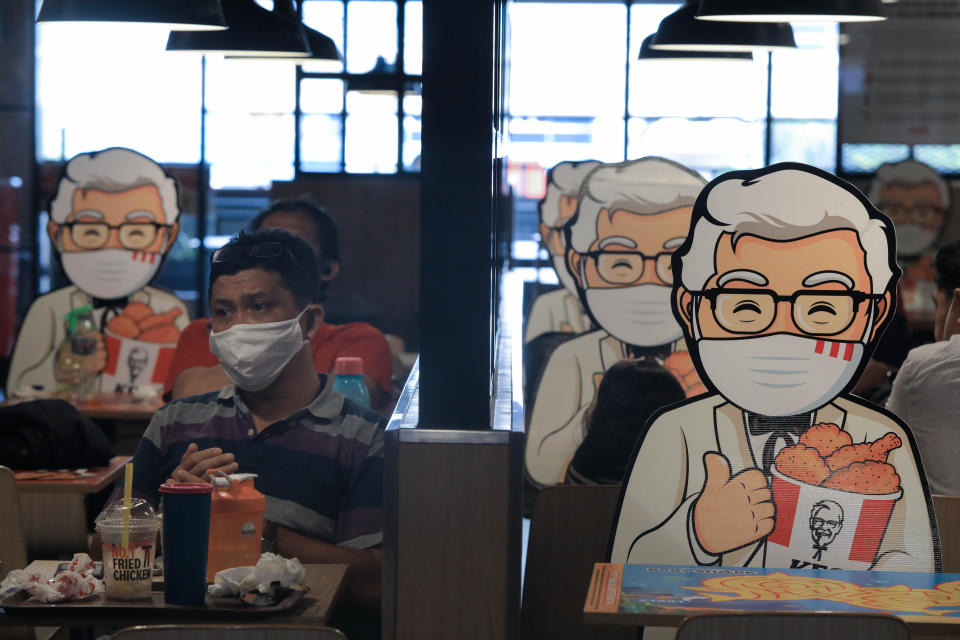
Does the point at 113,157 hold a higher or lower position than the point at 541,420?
higher

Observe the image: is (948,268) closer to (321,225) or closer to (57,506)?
(321,225)

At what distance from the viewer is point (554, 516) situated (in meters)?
2.87

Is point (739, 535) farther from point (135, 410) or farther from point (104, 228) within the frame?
point (104, 228)

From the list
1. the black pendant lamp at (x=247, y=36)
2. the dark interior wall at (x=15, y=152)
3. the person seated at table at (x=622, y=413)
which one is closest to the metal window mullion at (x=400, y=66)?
the dark interior wall at (x=15, y=152)

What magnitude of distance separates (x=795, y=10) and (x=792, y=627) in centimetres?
210

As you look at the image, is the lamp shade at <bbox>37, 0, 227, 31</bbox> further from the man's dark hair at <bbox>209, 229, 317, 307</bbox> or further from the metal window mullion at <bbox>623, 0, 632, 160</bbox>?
the metal window mullion at <bbox>623, 0, 632, 160</bbox>

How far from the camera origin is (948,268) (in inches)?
142

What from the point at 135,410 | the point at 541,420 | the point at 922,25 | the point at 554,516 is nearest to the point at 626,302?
the point at 541,420

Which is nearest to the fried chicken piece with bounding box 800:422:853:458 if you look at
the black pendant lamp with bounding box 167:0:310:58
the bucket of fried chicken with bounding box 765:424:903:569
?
the bucket of fried chicken with bounding box 765:424:903:569

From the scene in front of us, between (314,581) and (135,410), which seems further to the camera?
(135,410)

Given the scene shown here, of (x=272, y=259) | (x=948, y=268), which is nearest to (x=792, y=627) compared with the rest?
(x=272, y=259)

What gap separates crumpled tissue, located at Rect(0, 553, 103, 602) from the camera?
1.98 meters

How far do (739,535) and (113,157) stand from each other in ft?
13.8

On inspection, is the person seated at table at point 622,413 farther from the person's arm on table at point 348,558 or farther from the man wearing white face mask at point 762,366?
the person's arm on table at point 348,558
